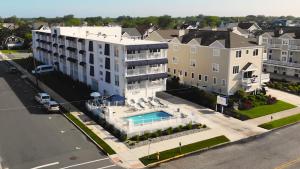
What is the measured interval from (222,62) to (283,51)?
30.6m

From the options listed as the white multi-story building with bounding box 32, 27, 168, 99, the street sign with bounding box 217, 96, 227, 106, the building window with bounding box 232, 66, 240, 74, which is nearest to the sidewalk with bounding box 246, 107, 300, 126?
the street sign with bounding box 217, 96, 227, 106

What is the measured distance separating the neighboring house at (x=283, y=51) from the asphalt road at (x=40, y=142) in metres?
52.2

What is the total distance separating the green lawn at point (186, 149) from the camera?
34.6 m

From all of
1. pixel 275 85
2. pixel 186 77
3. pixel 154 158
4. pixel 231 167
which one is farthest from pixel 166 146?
pixel 275 85

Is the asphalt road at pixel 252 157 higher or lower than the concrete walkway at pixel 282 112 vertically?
lower

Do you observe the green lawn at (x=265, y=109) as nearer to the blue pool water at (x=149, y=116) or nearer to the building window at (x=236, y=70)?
the building window at (x=236, y=70)

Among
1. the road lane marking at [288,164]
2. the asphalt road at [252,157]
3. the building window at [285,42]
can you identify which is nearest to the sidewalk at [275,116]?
the asphalt road at [252,157]

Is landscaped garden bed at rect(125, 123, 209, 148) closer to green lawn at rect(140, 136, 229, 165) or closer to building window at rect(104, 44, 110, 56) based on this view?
green lawn at rect(140, 136, 229, 165)

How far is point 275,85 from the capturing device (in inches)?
2682

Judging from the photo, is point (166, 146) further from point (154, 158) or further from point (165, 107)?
point (165, 107)

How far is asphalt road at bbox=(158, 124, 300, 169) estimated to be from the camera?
3397 centimetres

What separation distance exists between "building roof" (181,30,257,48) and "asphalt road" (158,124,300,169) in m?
21.4

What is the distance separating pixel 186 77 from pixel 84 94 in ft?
67.9

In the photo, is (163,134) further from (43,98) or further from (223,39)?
(223,39)
